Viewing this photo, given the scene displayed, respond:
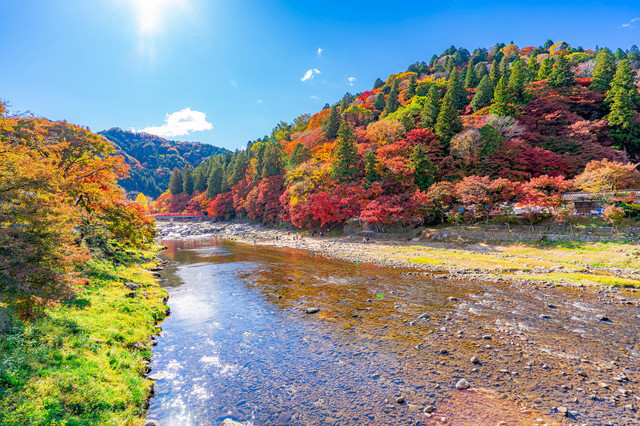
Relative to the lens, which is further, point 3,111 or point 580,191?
point 580,191

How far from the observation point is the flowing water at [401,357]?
18.9ft

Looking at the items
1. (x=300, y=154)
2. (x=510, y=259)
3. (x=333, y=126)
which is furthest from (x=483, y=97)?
(x=510, y=259)

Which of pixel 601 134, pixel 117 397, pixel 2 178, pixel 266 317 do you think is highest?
pixel 601 134

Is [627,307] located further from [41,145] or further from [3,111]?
[41,145]

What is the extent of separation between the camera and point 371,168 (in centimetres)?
3631

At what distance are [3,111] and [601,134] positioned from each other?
5971 cm

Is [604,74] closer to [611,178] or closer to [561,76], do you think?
[561,76]

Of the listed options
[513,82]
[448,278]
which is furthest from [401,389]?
[513,82]

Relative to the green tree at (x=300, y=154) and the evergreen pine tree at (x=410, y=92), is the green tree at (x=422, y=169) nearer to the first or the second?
the green tree at (x=300, y=154)

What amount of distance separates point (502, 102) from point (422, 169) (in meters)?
18.7

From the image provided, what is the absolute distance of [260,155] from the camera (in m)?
64.9

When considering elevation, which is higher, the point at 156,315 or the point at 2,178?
the point at 2,178

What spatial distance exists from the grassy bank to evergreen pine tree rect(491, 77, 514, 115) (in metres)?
48.4

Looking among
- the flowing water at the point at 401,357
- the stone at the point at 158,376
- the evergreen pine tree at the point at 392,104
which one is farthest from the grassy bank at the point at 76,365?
the evergreen pine tree at the point at 392,104
